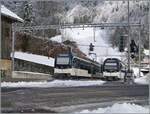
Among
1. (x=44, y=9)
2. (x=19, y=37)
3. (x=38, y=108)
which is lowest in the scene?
(x=38, y=108)

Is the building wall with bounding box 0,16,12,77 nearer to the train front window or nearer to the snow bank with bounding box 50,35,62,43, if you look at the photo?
the train front window

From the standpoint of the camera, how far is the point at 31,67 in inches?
2901

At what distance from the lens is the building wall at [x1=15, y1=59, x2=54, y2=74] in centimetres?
6975

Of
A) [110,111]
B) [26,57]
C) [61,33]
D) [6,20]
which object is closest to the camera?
[110,111]

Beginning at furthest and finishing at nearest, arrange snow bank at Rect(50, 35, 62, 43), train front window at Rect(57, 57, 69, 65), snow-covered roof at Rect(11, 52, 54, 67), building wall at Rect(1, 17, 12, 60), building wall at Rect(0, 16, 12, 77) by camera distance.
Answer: snow bank at Rect(50, 35, 62, 43) < snow-covered roof at Rect(11, 52, 54, 67) < train front window at Rect(57, 57, 69, 65) < building wall at Rect(1, 17, 12, 60) < building wall at Rect(0, 16, 12, 77)

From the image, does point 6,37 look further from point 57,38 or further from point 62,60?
point 57,38

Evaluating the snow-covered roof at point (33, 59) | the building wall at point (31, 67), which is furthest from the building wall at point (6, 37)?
the snow-covered roof at point (33, 59)

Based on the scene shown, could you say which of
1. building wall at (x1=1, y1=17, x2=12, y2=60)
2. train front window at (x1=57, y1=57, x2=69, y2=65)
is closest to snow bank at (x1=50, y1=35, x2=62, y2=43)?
train front window at (x1=57, y1=57, x2=69, y2=65)

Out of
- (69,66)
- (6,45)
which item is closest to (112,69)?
(69,66)

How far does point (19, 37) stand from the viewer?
83812mm

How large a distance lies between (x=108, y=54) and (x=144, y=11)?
111 feet

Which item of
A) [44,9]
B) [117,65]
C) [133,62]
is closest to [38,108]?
[117,65]

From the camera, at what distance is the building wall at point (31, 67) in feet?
229

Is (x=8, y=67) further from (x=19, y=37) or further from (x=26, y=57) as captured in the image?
(x=19, y=37)
